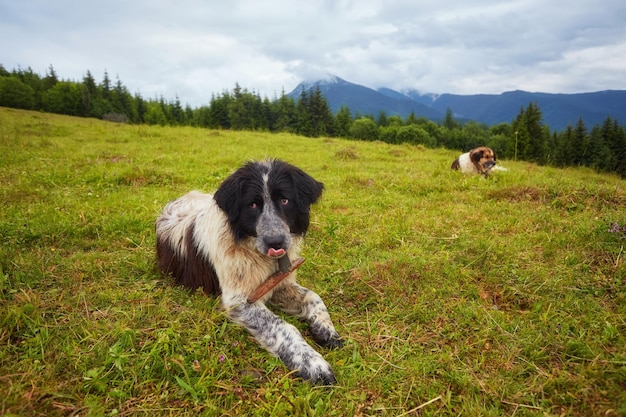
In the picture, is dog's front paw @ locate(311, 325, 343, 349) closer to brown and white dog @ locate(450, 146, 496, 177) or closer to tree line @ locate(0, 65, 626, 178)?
brown and white dog @ locate(450, 146, 496, 177)

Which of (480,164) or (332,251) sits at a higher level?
(480,164)

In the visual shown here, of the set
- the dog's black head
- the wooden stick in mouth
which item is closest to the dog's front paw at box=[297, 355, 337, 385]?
the wooden stick in mouth

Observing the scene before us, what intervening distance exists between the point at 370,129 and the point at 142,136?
203ft

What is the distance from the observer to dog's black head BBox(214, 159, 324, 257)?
3.25 meters

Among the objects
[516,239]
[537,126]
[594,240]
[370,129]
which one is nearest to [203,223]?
[516,239]

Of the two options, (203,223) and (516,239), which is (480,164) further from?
(203,223)

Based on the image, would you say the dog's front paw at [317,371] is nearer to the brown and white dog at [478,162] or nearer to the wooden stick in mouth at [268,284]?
the wooden stick in mouth at [268,284]

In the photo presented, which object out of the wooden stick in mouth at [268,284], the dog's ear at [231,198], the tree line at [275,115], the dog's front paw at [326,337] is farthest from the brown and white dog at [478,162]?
the tree line at [275,115]

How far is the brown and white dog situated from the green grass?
11.5ft

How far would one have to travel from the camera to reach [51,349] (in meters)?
2.64

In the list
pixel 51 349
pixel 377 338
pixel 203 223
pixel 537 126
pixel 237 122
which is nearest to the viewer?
pixel 51 349

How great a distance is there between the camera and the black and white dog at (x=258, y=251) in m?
3.19

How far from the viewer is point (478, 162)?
1062 centimetres

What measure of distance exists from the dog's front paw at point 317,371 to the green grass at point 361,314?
0.09m
